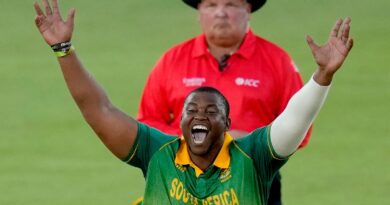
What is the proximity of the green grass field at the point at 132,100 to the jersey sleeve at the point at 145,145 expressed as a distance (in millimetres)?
4171

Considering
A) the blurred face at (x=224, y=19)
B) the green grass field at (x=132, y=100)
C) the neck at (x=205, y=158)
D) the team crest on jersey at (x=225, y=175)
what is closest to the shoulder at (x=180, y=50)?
the blurred face at (x=224, y=19)

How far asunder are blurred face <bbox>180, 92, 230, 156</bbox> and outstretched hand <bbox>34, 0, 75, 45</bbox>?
780 millimetres

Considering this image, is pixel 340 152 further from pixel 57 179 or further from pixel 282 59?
pixel 282 59

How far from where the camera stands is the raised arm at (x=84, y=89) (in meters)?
7.98

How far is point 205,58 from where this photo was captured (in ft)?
31.9

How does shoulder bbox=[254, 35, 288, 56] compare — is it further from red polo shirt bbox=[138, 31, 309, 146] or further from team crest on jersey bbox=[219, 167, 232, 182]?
team crest on jersey bbox=[219, 167, 232, 182]

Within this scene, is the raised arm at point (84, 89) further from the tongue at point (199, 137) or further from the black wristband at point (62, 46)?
the tongue at point (199, 137)

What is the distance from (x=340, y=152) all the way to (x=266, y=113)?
434 cm

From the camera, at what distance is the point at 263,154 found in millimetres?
8133

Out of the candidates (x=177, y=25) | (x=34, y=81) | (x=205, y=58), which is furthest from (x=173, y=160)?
(x=177, y=25)

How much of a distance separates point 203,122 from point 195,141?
4.4 inches

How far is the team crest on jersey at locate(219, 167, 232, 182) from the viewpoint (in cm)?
816

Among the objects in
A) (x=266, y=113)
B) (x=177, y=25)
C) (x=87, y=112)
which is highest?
(x=87, y=112)

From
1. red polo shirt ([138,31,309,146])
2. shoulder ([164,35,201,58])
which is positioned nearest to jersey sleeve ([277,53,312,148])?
red polo shirt ([138,31,309,146])
